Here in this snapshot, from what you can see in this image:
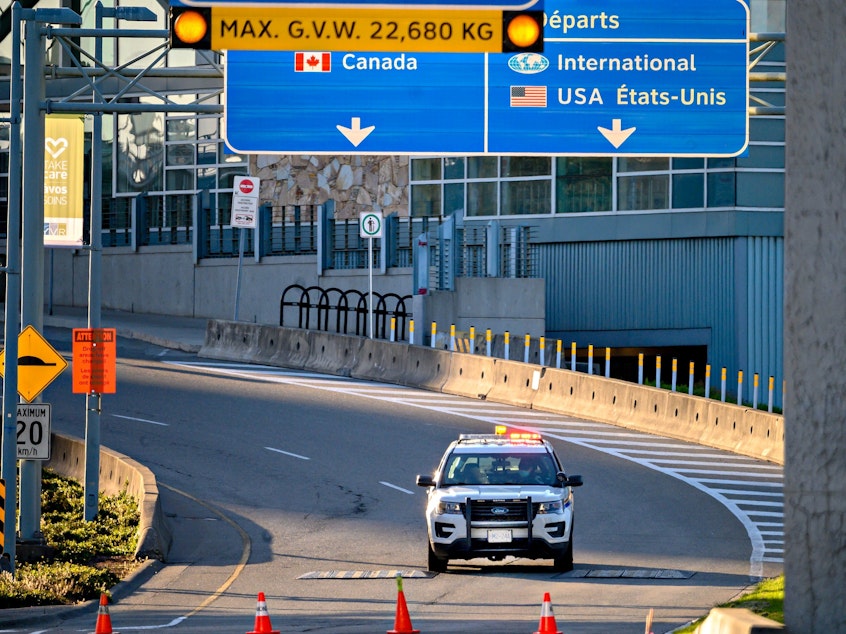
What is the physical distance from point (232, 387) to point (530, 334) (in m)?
9.26

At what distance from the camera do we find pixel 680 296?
1781 inches

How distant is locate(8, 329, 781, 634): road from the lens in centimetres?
1706

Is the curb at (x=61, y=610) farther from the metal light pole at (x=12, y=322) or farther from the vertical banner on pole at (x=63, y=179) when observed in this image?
the vertical banner on pole at (x=63, y=179)

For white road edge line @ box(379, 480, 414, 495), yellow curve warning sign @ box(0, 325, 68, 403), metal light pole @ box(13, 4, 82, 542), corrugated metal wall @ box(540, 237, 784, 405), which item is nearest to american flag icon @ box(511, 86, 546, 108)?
metal light pole @ box(13, 4, 82, 542)

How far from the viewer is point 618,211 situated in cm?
4575

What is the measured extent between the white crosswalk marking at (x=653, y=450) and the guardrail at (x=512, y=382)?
1.08 ft

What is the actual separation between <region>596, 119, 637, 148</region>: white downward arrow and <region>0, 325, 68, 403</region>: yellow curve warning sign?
7310 millimetres

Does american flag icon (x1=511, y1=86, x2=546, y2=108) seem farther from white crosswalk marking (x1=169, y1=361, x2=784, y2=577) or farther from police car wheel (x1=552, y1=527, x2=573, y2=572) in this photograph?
white crosswalk marking (x1=169, y1=361, x2=784, y2=577)

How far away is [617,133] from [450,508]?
490 centimetres

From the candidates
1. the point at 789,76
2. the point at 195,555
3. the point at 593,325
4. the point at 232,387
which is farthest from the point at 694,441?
the point at 789,76

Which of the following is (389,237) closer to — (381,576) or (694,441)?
(694,441)

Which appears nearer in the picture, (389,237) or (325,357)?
(325,357)

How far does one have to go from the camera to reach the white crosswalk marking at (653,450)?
2380 centimetres

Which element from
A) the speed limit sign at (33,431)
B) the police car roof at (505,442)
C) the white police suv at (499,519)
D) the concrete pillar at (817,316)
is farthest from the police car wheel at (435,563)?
the concrete pillar at (817,316)
